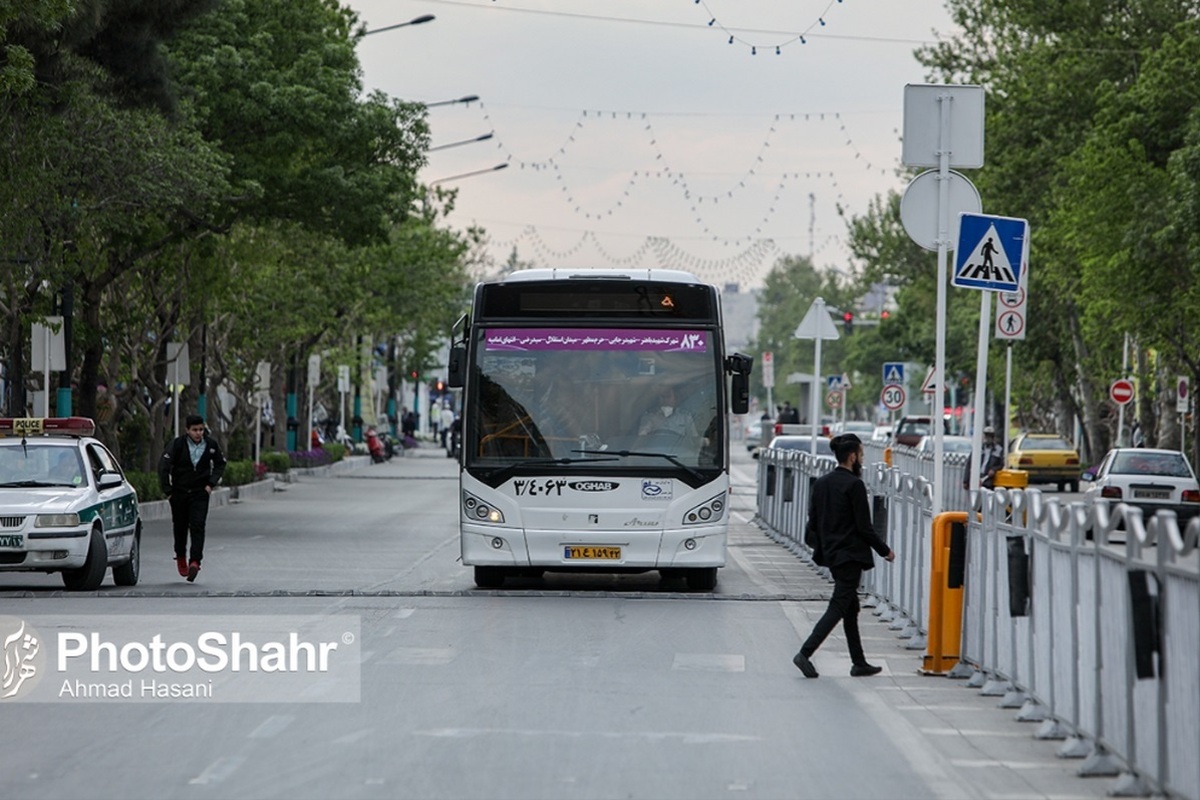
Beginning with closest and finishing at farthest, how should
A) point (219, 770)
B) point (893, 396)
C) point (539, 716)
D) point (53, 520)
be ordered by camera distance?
point (219, 770) → point (539, 716) → point (53, 520) → point (893, 396)

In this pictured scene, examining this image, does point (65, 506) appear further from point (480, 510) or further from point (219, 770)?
point (219, 770)

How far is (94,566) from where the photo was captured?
19.5 metres

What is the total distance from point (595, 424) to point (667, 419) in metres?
0.69

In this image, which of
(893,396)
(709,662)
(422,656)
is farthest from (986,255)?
(893,396)

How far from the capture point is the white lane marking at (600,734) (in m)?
10.7

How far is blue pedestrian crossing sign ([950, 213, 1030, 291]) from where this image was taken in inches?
586

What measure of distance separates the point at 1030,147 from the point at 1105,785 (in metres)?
49.8

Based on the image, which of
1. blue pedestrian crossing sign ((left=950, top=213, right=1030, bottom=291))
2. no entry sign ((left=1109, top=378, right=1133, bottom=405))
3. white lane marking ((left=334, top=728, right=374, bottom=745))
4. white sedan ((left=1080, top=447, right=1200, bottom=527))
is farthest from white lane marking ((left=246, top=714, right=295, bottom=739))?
no entry sign ((left=1109, top=378, right=1133, bottom=405))

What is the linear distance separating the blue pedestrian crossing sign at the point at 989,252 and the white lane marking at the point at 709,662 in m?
3.10

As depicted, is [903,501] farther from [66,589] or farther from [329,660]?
[66,589]

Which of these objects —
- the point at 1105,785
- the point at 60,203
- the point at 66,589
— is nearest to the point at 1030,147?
the point at 60,203

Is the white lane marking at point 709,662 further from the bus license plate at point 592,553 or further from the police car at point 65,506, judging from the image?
the police car at point 65,506

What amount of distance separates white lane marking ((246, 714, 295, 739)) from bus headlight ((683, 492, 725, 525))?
871cm

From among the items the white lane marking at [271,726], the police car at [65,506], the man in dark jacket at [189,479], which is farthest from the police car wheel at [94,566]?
the white lane marking at [271,726]
